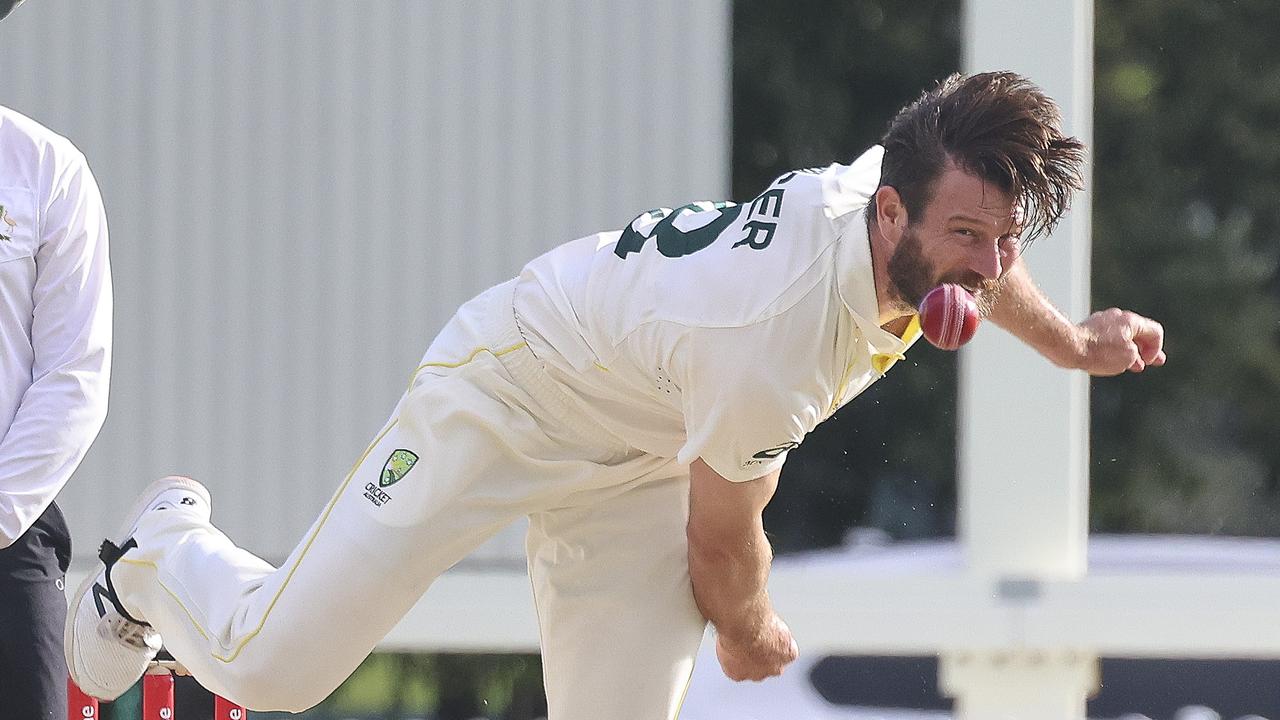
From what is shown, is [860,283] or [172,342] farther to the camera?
[172,342]

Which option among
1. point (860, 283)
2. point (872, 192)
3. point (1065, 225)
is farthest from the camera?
point (1065, 225)

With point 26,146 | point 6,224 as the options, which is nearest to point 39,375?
point 6,224

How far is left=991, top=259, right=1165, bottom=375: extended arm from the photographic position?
9.65 ft

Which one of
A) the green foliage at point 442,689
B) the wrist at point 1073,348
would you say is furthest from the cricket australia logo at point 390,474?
the green foliage at point 442,689

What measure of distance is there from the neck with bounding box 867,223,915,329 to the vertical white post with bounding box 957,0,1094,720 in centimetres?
220

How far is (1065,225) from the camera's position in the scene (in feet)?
15.4

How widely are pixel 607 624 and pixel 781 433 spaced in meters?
0.61

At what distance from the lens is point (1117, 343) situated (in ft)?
9.80

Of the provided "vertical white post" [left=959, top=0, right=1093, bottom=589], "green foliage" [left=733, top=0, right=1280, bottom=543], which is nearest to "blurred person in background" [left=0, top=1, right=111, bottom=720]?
"vertical white post" [left=959, top=0, right=1093, bottom=589]

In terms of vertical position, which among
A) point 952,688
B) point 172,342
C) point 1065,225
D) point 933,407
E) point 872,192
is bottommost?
point 952,688

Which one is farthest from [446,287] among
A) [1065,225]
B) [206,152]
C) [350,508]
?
[350,508]

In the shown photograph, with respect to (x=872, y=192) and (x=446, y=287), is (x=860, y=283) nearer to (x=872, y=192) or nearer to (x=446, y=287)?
(x=872, y=192)

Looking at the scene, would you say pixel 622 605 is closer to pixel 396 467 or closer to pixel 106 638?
pixel 396 467

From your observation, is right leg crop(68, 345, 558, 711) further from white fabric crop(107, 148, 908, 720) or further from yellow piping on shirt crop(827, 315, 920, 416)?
yellow piping on shirt crop(827, 315, 920, 416)
